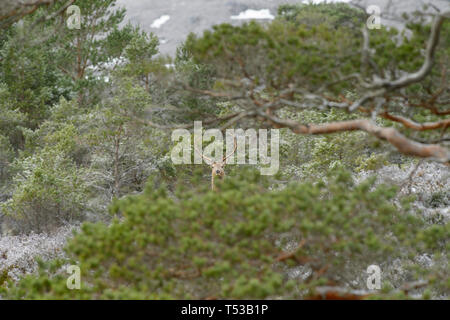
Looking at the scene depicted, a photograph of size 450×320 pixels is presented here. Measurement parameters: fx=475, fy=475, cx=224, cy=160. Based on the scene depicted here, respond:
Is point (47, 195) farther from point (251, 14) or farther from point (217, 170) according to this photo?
point (251, 14)

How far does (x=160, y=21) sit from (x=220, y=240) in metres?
38.7

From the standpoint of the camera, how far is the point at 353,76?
488cm

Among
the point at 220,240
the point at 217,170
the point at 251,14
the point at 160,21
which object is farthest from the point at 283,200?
the point at 160,21

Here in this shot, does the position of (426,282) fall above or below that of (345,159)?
above

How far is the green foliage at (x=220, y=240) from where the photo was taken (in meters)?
4.23

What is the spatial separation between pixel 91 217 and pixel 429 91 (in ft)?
27.9

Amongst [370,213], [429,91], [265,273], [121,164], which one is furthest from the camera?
[121,164]

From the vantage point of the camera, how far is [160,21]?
40.6m

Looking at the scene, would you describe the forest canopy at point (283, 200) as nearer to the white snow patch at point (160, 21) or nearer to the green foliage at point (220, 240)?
the green foliage at point (220, 240)

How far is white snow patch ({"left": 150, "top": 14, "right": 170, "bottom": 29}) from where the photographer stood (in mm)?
40178

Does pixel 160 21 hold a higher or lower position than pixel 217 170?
lower

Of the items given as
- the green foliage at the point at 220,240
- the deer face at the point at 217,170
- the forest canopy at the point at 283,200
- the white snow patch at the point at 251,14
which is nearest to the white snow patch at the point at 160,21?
the white snow patch at the point at 251,14

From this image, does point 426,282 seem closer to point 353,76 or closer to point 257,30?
point 353,76
